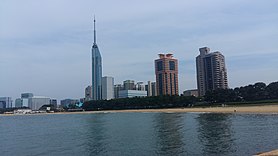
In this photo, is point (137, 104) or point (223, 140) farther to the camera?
point (137, 104)

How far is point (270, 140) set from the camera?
111ft

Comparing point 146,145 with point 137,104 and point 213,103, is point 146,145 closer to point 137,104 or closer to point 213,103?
point 213,103

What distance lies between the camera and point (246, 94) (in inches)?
5723

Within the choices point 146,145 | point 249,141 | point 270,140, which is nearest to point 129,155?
point 146,145

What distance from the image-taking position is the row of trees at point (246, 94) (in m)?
140

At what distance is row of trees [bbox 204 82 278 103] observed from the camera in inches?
5516

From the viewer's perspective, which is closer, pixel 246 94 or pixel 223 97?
pixel 246 94

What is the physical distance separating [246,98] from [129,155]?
128 meters

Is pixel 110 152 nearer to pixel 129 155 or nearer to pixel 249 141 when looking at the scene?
pixel 129 155

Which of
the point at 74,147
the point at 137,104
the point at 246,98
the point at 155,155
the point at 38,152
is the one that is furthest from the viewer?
the point at 137,104

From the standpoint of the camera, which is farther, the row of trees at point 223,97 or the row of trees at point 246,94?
the row of trees at point 223,97

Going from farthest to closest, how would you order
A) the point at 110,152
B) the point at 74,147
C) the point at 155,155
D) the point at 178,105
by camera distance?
the point at 178,105 < the point at 74,147 < the point at 110,152 < the point at 155,155

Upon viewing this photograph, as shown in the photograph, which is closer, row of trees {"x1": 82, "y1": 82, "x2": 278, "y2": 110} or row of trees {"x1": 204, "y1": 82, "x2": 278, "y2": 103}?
row of trees {"x1": 204, "y1": 82, "x2": 278, "y2": 103}

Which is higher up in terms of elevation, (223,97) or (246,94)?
(246,94)
